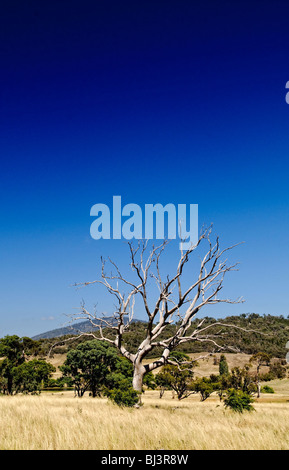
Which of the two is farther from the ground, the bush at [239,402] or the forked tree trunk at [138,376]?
the forked tree trunk at [138,376]

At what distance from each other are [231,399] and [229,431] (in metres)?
8.15

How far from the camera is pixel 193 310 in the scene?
1695 cm

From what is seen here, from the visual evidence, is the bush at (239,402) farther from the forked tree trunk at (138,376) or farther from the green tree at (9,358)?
the green tree at (9,358)

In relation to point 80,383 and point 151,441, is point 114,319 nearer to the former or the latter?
point 151,441

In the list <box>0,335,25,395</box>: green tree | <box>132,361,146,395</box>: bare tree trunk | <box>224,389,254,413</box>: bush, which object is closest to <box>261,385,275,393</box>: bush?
<box>0,335,25,395</box>: green tree

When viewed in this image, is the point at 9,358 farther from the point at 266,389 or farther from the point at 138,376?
the point at 266,389

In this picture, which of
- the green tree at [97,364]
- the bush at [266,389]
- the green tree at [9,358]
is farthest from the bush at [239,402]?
the bush at [266,389]

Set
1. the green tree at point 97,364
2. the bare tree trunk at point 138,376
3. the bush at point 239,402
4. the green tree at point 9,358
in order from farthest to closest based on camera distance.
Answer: the green tree at point 97,364 → the green tree at point 9,358 → the bare tree trunk at point 138,376 → the bush at point 239,402

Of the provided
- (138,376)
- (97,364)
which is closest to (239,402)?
(138,376)

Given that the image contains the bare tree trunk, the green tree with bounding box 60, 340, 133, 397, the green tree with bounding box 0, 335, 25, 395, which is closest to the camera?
the bare tree trunk

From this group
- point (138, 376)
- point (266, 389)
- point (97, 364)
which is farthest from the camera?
point (266, 389)

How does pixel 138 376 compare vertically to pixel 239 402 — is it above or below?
above

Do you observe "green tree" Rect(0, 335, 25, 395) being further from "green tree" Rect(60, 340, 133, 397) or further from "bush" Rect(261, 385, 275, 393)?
"bush" Rect(261, 385, 275, 393)

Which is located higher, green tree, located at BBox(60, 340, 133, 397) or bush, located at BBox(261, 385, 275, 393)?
green tree, located at BBox(60, 340, 133, 397)
